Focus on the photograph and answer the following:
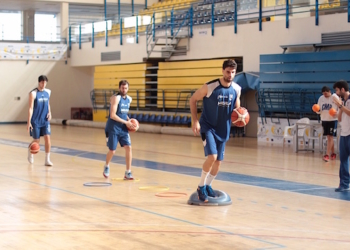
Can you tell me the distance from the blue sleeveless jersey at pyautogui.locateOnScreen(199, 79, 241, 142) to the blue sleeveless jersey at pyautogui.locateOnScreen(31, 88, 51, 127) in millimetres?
5394

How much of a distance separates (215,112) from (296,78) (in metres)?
10.5

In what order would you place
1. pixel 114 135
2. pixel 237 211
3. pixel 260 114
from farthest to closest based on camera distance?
1. pixel 260 114
2. pixel 114 135
3. pixel 237 211

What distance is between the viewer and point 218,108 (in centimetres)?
802

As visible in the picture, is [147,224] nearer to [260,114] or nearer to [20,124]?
[260,114]

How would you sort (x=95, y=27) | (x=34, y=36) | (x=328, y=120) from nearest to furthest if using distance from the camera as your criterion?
1. (x=328, y=120)
2. (x=95, y=27)
3. (x=34, y=36)

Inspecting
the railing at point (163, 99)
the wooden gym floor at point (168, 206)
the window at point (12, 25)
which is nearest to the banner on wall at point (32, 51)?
the window at point (12, 25)

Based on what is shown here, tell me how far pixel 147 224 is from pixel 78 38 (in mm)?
24843

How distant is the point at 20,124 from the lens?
2970cm

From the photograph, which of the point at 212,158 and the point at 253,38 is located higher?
the point at 253,38

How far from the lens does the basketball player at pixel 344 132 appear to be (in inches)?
363

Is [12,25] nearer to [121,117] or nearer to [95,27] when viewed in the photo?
[95,27]

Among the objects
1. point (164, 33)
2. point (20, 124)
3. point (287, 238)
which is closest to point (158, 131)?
point (164, 33)

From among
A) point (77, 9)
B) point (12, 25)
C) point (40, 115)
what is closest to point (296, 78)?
point (40, 115)

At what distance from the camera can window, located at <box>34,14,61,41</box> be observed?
32.6 metres
